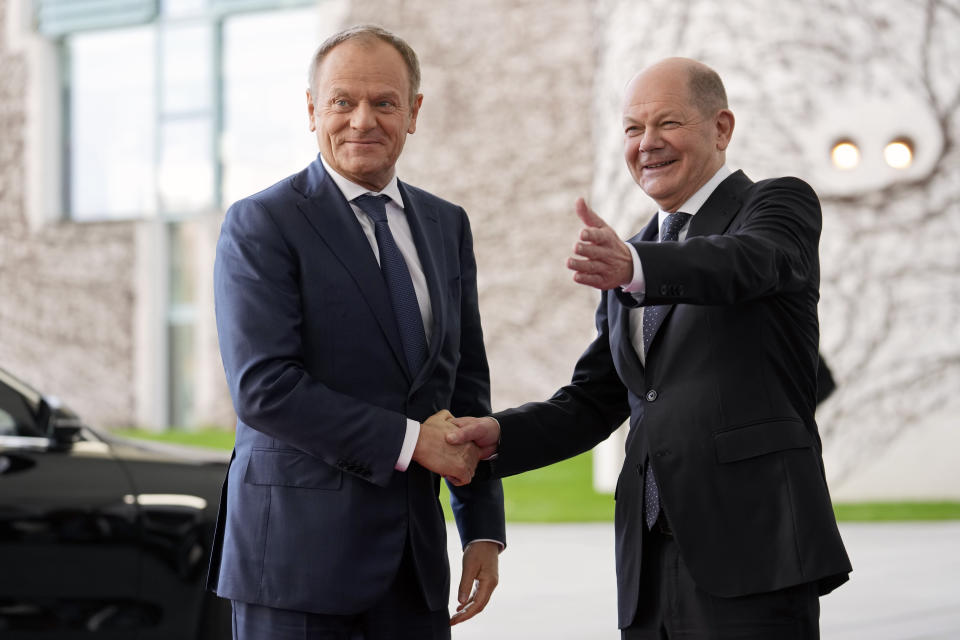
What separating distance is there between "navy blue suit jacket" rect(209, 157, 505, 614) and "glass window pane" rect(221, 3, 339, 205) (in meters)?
13.4

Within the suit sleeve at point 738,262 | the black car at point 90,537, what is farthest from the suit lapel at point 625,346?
the black car at point 90,537

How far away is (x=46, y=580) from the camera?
3324 millimetres

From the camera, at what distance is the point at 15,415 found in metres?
3.38

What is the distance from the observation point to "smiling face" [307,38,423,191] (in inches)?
88.7

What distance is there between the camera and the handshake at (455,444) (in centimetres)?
215

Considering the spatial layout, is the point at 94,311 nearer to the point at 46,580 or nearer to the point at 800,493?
the point at 46,580

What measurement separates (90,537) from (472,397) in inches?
60.8

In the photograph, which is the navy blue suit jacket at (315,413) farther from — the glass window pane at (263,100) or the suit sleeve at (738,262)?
the glass window pane at (263,100)

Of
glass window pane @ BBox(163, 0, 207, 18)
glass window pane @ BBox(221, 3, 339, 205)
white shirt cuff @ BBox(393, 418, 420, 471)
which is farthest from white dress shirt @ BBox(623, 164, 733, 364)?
glass window pane @ BBox(163, 0, 207, 18)

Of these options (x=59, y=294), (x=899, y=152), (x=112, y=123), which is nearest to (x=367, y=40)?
(x=899, y=152)

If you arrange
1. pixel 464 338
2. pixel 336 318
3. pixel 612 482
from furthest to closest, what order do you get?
pixel 612 482, pixel 464 338, pixel 336 318

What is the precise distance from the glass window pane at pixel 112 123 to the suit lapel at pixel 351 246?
1477 centimetres

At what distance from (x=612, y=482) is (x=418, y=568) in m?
7.68

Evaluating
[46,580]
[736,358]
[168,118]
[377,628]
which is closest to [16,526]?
[46,580]
